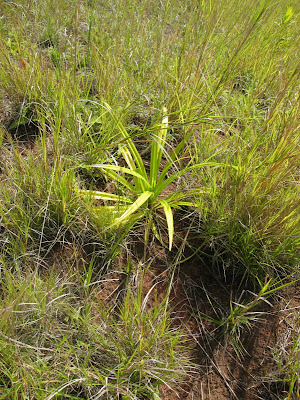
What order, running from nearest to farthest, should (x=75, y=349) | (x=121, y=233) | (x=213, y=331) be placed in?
(x=75, y=349) < (x=213, y=331) < (x=121, y=233)

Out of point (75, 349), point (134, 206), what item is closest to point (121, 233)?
point (134, 206)

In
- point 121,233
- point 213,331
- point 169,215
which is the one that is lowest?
point 213,331

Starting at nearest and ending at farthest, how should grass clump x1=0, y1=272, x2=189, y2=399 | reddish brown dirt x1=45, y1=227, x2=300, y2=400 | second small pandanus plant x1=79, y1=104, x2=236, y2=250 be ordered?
grass clump x1=0, y1=272, x2=189, y2=399 → reddish brown dirt x1=45, y1=227, x2=300, y2=400 → second small pandanus plant x1=79, y1=104, x2=236, y2=250

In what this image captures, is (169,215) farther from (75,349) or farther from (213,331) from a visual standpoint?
(75,349)

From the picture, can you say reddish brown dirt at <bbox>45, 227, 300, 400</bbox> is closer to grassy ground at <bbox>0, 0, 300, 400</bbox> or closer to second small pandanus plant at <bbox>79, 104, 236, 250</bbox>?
grassy ground at <bbox>0, 0, 300, 400</bbox>

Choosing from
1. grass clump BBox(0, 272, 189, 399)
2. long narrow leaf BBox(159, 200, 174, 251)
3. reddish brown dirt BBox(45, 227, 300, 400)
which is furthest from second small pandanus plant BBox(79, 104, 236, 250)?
grass clump BBox(0, 272, 189, 399)

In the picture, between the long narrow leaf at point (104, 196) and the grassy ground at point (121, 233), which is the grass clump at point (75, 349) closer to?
the grassy ground at point (121, 233)

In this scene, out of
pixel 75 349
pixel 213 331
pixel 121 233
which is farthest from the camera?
pixel 121 233

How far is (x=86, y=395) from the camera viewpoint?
100 cm

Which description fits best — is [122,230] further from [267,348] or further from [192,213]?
[267,348]

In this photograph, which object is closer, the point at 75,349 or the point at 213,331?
the point at 75,349

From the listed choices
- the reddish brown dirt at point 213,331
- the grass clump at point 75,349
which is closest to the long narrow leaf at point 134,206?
the reddish brown dirt at point 213,331

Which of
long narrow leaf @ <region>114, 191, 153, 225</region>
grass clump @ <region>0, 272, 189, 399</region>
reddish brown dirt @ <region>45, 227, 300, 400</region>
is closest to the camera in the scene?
grass clump @ <region>0, 272, 189, 399</region>

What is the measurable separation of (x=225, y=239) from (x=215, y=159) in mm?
523
